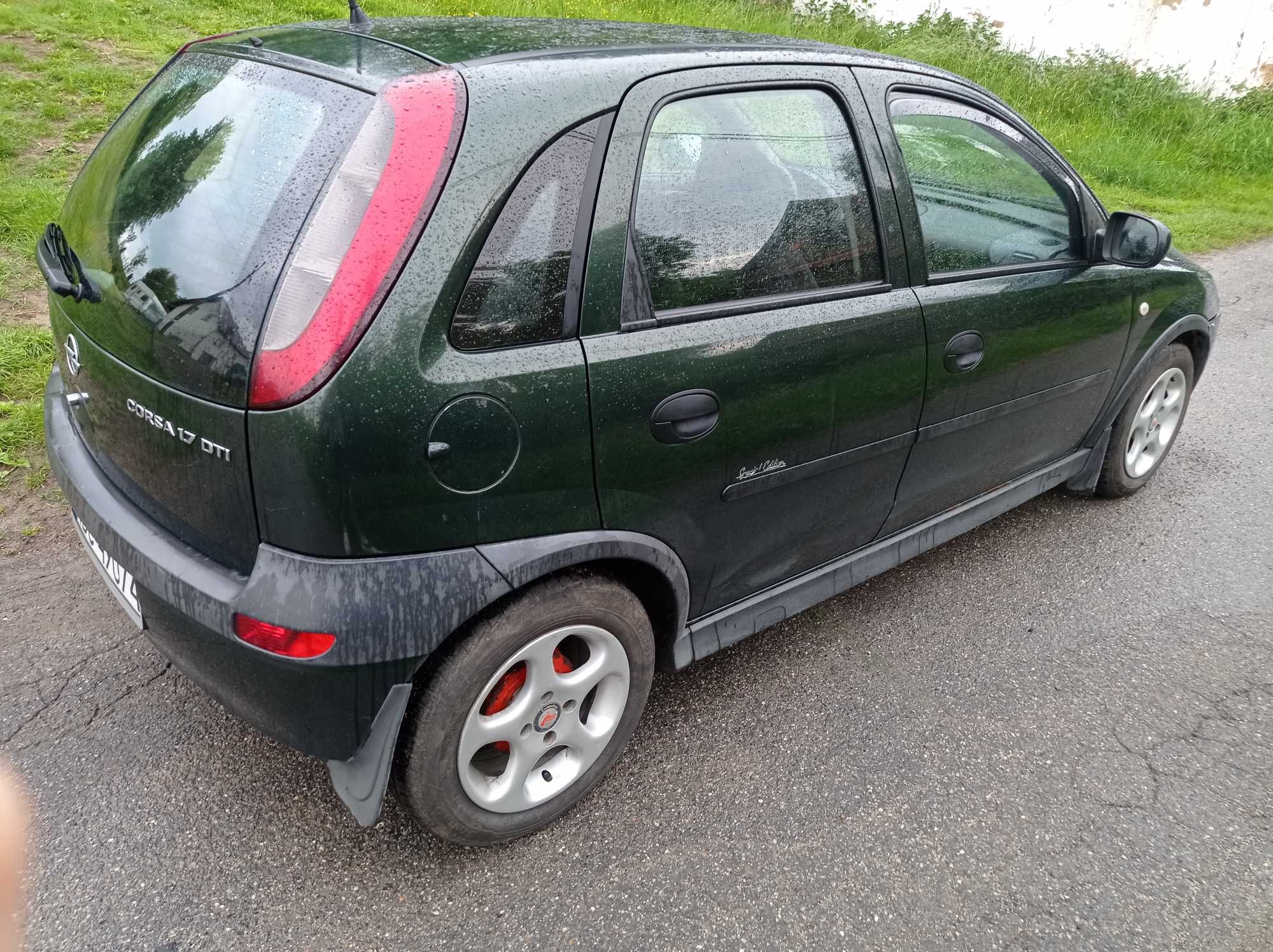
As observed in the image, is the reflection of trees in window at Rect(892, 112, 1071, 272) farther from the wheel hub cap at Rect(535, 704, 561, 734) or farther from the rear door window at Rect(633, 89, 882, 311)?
the wheel hub cap at Rect(535, 704, 561, 734)

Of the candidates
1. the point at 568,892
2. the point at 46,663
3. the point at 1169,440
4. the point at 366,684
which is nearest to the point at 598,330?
the point at 366,684

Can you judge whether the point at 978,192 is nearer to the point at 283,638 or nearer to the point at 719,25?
the point at 283,638

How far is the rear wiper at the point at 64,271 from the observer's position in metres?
2.03

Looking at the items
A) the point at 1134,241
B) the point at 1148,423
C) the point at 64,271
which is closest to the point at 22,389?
the point at 64,271

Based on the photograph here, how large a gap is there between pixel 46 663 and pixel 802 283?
7.79 ft

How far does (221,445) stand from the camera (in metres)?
1.70

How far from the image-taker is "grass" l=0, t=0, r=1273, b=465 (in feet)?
16.6

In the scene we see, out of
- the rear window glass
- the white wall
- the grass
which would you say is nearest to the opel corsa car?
the rear window glass

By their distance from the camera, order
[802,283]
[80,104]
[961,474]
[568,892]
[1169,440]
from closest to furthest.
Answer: [568,892] < [802,283] < [961,474] < [1169,440] < [80,104]

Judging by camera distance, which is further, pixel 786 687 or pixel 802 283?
pixel 786 687

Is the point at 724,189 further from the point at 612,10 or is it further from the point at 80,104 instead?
the point at 612,10

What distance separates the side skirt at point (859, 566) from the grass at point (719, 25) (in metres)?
2.88

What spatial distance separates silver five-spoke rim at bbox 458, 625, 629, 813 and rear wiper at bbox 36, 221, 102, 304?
4.12 feet

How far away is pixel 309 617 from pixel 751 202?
139cm
